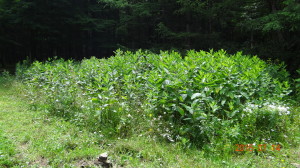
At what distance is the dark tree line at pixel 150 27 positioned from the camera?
30.9 ft

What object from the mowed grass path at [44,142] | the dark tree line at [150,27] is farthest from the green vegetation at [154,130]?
the dark tree line at [150,27]

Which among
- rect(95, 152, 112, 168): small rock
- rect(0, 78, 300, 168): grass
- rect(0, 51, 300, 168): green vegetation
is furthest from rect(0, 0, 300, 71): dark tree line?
rect(95, 152, 112, 168): small rock

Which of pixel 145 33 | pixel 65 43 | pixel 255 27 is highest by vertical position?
pixel 255 27

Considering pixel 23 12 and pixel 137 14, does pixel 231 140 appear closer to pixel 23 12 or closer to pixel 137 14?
pixel 137 14

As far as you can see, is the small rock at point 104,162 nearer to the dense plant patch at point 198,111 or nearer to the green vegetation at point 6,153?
the dense plant patch at point 198,111

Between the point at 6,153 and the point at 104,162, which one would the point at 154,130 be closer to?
the point at 104,162

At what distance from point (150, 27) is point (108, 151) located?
51.7ft

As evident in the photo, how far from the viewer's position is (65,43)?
20.6m

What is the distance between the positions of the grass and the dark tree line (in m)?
5.49

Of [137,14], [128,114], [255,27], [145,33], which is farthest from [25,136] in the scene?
[145,33]

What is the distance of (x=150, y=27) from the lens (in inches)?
715

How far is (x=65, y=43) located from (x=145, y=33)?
7499 millimetres

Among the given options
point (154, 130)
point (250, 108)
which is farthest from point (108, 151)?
point (250, 108)

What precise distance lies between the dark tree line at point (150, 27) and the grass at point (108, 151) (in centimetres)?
549
